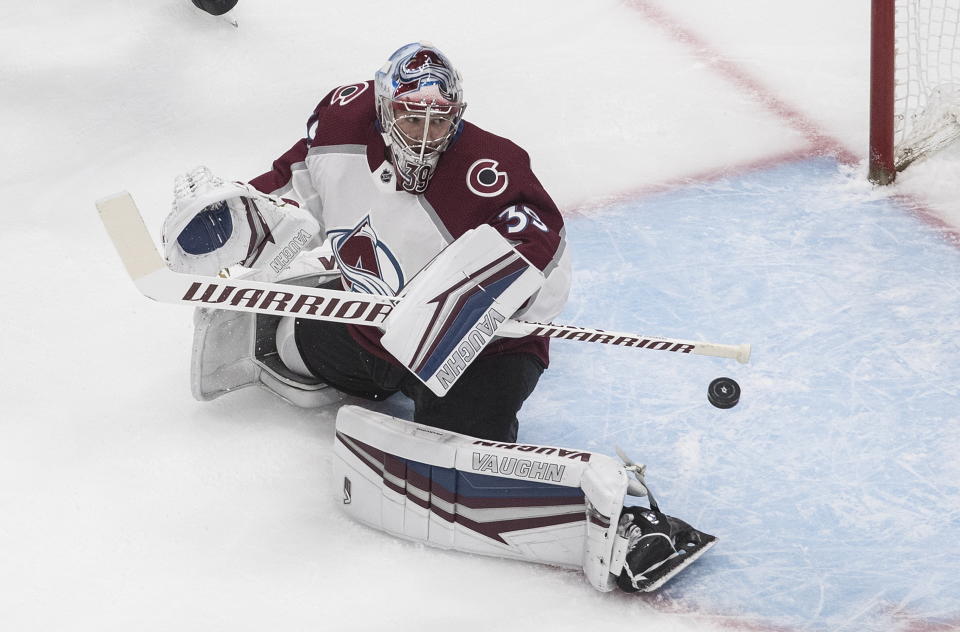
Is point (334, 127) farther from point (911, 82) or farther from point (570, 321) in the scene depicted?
point (911, 82)

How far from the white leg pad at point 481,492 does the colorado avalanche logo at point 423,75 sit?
0.62 meters

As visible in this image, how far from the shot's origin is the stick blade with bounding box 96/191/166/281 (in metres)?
2.23

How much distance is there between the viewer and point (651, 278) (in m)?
3.34

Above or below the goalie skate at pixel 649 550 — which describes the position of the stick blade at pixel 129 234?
above

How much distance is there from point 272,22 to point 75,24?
0.62m

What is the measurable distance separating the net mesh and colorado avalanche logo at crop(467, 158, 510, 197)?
164 centimetres

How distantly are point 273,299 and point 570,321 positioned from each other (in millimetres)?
982

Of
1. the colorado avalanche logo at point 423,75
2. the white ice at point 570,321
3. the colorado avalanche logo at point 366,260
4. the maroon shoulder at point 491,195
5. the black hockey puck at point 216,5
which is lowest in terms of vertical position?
the white ice at point 570,321

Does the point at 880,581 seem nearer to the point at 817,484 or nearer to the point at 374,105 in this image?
the point at 817,484

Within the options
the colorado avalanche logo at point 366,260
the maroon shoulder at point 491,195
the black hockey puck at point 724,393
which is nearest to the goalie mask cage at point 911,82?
the black hockey puck at point 724,393

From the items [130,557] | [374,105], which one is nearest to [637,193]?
[374,105]

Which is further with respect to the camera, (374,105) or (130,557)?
(374,105)

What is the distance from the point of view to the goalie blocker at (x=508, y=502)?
233 cm

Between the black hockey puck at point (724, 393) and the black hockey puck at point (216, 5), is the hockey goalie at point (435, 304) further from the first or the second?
the black hockey puck at point (216, 5)
